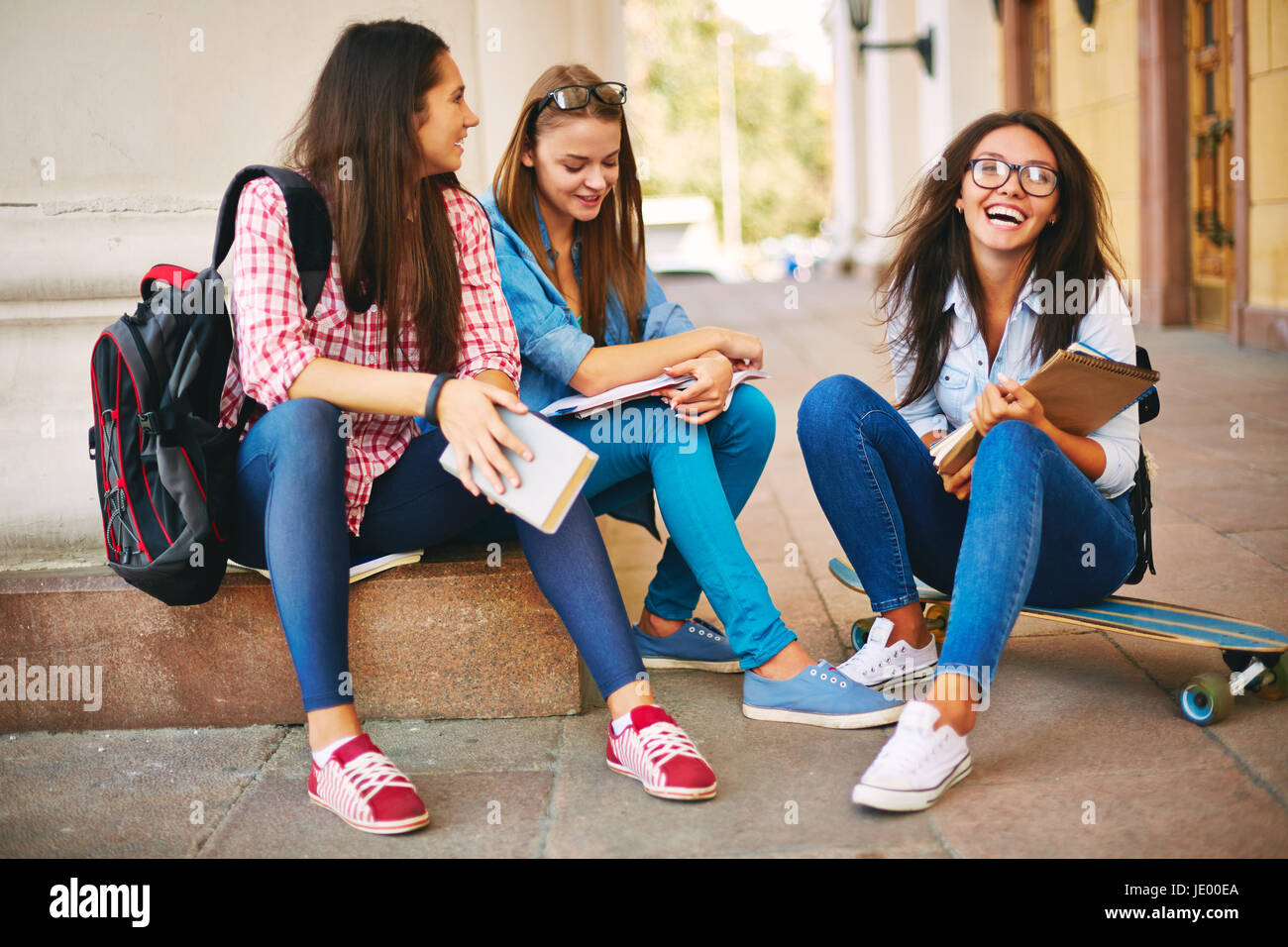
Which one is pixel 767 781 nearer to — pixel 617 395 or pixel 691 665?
pixel 691 665

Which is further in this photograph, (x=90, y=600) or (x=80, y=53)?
(x=80, y=53)

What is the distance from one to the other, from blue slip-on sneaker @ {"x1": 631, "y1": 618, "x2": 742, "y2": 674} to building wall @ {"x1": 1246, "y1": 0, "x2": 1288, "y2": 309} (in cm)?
585

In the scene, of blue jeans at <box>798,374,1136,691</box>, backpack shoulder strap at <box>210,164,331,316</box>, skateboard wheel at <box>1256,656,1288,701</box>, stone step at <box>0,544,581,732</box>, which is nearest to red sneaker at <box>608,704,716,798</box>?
stone step at <box>0,544,581,732</box>

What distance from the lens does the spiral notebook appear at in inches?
93.0

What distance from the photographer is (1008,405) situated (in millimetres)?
2426

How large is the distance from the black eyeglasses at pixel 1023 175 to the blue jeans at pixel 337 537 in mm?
1136

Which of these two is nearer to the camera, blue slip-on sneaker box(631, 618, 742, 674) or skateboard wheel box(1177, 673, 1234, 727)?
skateboard wheel box(1177, 673, 1234, 727)

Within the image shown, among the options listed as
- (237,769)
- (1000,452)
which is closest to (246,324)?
(237,769)

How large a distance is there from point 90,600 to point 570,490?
4.10 ft

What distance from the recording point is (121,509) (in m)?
2.41

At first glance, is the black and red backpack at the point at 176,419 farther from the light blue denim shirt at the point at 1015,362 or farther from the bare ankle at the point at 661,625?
the light blue denim shirt at the point at 1015,362

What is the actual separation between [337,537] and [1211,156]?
26.0 feet

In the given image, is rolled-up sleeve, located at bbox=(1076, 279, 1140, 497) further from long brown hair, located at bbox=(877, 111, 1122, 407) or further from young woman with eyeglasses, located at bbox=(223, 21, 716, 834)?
young woman with eyeglasses, located at bbox=(223, 21, 716, 834)
